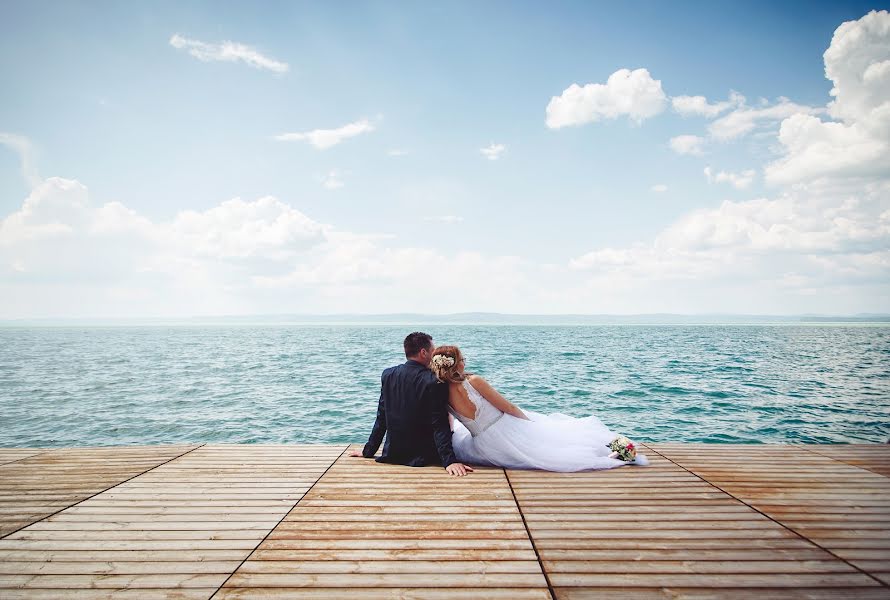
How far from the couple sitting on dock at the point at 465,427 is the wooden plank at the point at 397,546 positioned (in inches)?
24.5

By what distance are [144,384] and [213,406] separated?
30.6 feet

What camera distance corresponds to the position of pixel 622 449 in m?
5.57

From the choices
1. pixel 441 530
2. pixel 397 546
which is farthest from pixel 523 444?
pixel 397 546

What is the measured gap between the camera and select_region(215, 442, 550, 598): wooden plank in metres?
2.97

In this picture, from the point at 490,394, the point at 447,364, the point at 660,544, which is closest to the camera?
the point at 660,544

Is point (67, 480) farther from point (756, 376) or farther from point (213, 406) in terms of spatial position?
point (756, 376)

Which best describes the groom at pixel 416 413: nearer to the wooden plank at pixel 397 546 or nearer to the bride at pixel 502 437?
the bride at pixel 502 437

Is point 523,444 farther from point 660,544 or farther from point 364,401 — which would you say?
point 364,401

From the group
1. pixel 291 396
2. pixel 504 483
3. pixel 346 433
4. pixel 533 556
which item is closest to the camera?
pixel 533 556

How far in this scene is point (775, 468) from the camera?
17.9ft

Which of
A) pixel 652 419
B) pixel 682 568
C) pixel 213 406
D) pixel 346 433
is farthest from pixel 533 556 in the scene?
pixel 213 406

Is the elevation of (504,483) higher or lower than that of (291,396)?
higher

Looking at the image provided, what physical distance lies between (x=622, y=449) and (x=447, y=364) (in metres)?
2.29

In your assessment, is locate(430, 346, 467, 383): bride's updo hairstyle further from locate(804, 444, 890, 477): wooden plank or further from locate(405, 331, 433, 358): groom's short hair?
locate(804, 444, 890, 477): wooden plank
